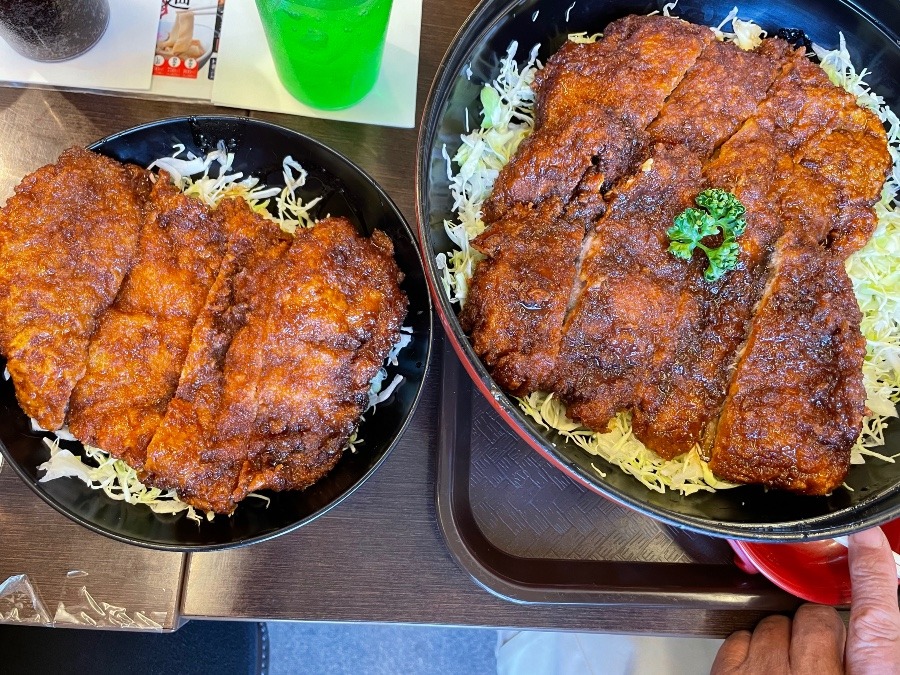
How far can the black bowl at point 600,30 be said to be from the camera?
1464 millimetres

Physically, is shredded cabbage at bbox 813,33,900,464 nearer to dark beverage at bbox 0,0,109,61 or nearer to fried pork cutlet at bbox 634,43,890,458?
fried pork cutlet at bbox 634,43,890,458

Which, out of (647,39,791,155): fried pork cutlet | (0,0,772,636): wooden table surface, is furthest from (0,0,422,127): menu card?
(0,0,772,636): wooden table surface

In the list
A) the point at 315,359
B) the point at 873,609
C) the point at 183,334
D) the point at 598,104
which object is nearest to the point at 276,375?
the point at 315,359

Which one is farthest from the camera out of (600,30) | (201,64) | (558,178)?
(201,64)

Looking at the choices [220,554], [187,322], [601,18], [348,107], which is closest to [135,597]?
[220,554]

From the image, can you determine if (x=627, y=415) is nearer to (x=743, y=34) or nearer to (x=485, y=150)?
(x=485, y=150)

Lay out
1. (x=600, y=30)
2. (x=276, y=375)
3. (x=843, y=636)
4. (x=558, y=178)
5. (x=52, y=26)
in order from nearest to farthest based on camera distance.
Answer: (x=276, y=375), (x=558, y=178), (x=843, y=636), (x=52, y=26), (x=600, y=30)

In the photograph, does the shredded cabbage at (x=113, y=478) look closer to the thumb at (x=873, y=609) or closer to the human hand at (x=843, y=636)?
the human hand at (x=843, y=636)

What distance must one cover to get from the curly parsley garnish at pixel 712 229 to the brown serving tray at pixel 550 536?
0.73m

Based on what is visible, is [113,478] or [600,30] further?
[600,30]

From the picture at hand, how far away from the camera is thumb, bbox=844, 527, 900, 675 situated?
5.69 feet

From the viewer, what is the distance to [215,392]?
1.61 meters

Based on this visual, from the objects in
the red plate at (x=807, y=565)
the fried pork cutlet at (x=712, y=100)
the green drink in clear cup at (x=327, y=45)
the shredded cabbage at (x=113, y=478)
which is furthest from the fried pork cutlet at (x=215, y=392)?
the red plate at (x=807, y=565)

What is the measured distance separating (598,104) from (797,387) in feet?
3.18
